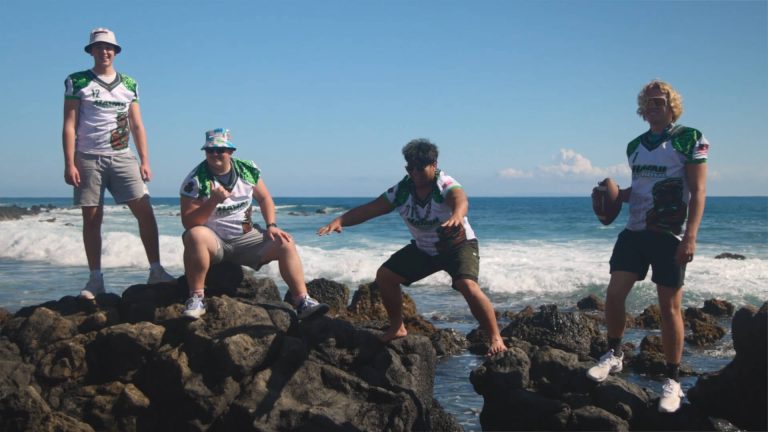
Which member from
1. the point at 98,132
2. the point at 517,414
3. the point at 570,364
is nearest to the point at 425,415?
the point at 517,414

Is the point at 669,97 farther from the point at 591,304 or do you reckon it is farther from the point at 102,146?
the point at 591,304

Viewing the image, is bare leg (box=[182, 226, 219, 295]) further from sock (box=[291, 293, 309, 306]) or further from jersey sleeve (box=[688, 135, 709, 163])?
jersey sleeve (box=[688, 135, 709, 163])

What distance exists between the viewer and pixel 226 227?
658cm

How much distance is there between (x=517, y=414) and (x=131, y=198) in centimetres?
441

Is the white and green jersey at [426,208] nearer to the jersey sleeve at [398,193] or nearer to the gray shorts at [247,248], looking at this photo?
the jersey sleeve at [398,193]

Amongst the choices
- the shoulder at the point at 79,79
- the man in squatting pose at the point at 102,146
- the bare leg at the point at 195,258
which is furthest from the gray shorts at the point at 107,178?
the bare leg at the point at 195,258

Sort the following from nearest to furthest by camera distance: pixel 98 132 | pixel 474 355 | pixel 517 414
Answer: pixel 517 414, pixel 98 132, pixel 474 355

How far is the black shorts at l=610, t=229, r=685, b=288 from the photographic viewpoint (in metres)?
5.30

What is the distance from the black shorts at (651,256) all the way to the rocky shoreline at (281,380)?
27.1 inches

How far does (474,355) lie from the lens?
8.76m

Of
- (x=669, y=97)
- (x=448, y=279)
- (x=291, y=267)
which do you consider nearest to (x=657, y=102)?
(x=669, y=97)

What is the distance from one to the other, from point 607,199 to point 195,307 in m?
3.68

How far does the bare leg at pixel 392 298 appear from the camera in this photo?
6164 millimetres

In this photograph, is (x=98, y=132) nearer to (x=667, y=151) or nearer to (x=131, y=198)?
(x=131, y=198)
